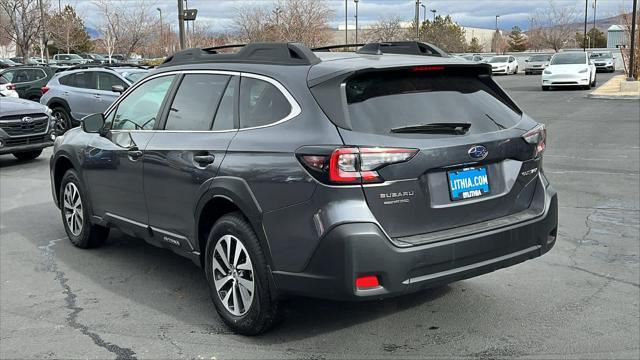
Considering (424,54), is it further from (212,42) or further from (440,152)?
(212,42)

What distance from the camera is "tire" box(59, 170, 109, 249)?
594 cm

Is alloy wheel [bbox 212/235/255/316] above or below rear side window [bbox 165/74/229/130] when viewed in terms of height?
below

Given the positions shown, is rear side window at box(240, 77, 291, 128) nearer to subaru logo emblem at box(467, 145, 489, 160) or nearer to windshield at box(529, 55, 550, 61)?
subaru logo emblem at box(467, 145, 489, 160)

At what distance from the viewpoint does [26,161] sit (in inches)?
483

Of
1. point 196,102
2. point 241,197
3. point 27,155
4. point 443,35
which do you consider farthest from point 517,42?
point 241,197

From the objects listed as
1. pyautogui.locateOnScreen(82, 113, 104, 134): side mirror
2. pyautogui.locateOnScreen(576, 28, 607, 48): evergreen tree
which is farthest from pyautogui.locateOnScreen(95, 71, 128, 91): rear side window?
pyautogui.locateOnScreen(576, 28, 607, 48): evergreen tree

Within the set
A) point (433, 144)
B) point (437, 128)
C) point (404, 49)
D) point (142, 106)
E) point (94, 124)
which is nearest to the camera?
point (433, 144)

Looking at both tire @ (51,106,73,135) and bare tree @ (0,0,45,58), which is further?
bare tree @ (0,0,45,58)

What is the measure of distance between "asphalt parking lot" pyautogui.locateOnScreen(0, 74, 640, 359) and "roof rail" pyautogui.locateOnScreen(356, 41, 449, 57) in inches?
68.8

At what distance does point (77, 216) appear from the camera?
241 inches

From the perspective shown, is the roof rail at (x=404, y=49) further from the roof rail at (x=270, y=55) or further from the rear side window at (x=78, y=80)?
the rear side window at (x=78, y=80)

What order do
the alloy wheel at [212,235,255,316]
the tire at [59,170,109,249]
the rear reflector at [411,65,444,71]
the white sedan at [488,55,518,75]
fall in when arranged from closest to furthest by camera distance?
the rear reflector at [411,65,444,71] → the alloy wheel at [212,235,255,316] → the tire at [59,170,109,249] → the white sedan at [488,55,518,75]

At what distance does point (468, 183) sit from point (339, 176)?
0.82m

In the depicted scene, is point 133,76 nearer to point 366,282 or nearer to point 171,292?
point 171,292
